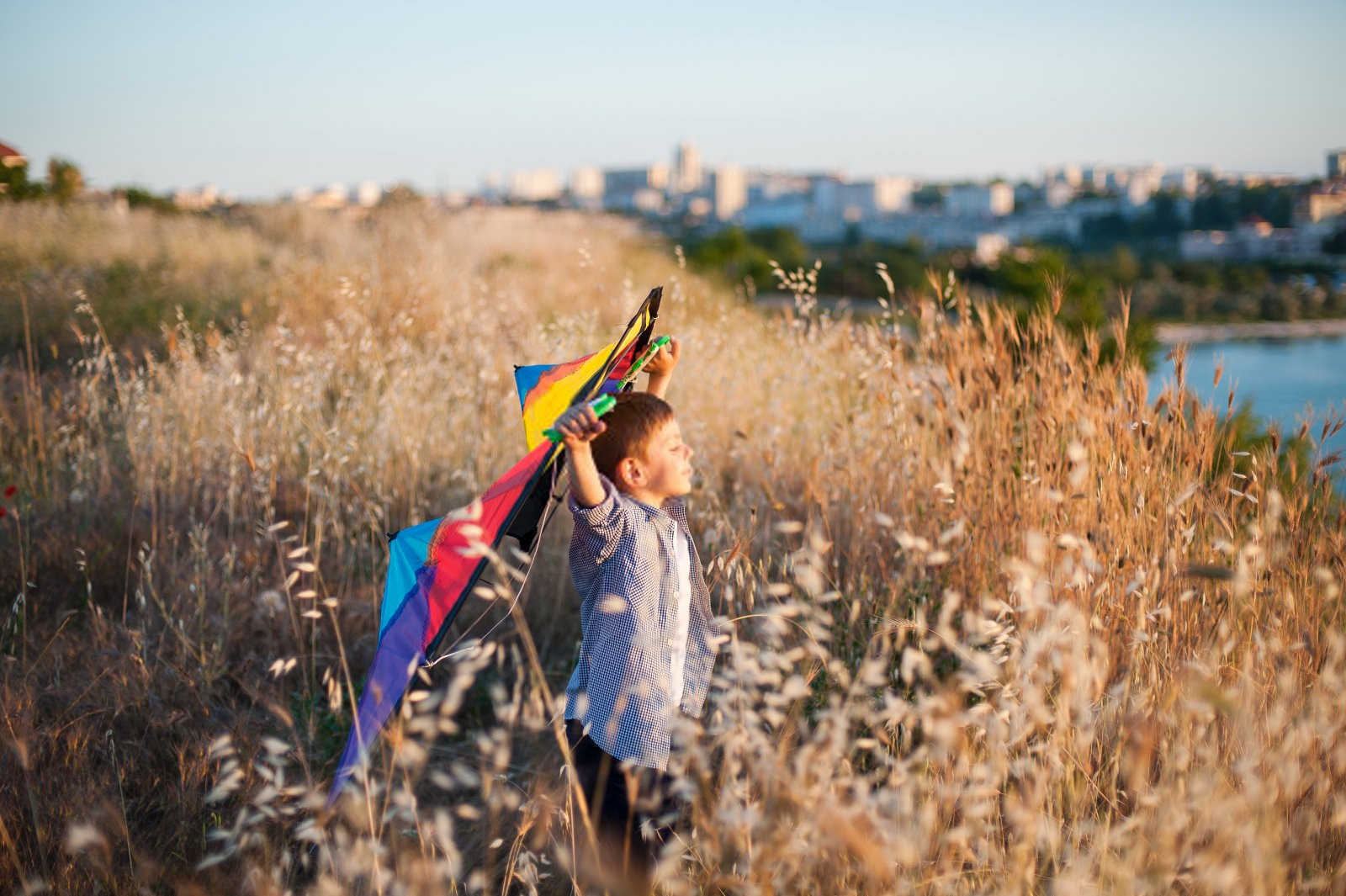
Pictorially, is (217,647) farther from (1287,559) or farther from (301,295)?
(301,295)

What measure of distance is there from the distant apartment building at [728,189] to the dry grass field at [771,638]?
12807 centimetres

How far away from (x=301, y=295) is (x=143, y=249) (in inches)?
193

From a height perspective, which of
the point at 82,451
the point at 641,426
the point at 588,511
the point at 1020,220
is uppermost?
the point at 1020,220

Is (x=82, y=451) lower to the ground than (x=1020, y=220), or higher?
lower

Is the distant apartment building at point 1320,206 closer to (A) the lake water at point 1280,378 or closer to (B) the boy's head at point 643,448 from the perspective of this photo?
(A) the lake water at point 1280,378

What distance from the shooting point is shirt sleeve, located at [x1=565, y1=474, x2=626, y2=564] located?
1924 millimetres

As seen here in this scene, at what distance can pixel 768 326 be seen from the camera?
17.2 ft

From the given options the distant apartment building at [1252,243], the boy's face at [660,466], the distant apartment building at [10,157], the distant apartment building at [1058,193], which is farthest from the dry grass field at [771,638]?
the distant apartment building at [1058,193]

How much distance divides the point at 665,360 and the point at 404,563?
0.85m

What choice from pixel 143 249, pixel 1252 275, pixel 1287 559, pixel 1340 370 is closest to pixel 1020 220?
pixel 1252 275

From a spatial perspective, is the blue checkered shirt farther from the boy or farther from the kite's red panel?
the kite's red panel

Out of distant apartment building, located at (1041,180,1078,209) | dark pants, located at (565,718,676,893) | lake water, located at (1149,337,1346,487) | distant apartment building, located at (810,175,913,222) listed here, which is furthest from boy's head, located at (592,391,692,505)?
distant apartment building, located at (810,175,913,222)

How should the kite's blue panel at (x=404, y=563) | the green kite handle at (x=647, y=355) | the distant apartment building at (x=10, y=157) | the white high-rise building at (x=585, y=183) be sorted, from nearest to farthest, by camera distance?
the kite's blue panel at (x=404, y=563) → the green kite handle at (x=647, y=355) → the distant apartment building at (x=10, y=157) → the white high-rise building at (x=585, y=183)

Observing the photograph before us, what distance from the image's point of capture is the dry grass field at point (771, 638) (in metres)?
1.41
